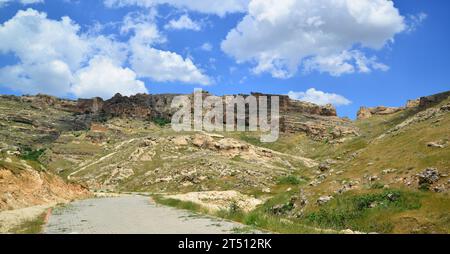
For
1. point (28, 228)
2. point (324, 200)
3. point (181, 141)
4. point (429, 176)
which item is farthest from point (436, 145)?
point (181, 141)

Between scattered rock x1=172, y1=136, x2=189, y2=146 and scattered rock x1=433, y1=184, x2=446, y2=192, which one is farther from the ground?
scattered rock x1=172, y1=136, x2=189, y2=146

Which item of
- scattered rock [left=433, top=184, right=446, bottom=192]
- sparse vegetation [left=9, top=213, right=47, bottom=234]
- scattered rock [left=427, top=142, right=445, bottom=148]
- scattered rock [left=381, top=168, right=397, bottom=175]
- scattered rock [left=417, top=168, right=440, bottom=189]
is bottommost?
sparse vegetation [left=9, top=213, right=47, bottom=234]

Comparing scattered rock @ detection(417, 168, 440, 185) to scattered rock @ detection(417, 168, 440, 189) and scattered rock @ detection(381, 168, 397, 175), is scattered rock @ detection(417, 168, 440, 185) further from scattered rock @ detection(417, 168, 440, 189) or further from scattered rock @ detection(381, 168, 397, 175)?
scattered rock @ detection(381, 168, 397, 175)

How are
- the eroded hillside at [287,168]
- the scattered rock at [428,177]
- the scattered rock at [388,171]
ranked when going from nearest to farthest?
the eroded hillside at [287,168], the scattered rock at [428,177], the scattered rock at [388,171]

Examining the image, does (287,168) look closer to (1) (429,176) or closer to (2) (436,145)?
(2) (436,145)

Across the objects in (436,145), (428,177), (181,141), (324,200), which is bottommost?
(324,200)

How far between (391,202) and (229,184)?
54.6m

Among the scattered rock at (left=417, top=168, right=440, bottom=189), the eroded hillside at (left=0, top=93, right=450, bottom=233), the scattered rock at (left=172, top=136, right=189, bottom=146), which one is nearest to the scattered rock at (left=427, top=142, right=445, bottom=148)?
the eroded hillside at (left=0, top=93, right=450, bottom=233)

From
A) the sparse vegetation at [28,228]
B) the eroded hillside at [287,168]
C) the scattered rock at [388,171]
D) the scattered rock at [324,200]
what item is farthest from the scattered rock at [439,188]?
the sparse vegetation at [28,228]

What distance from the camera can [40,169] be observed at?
48625 millimetres

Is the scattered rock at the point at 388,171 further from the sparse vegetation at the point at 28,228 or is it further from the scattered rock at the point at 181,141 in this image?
the scattered rock at the point at 181,141
